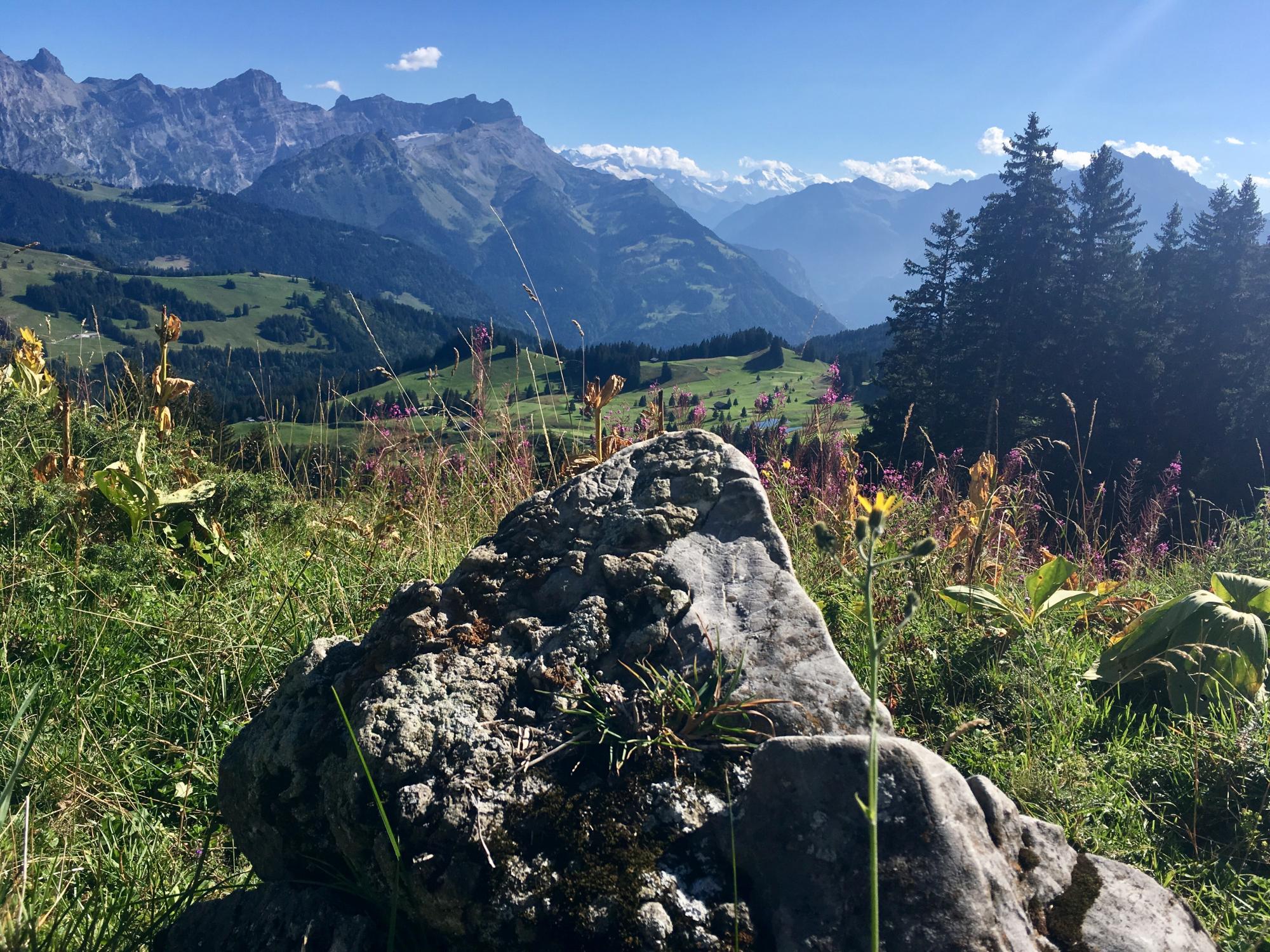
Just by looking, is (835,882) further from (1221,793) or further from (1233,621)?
(1233,621)

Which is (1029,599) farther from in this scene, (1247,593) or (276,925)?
(276,925)

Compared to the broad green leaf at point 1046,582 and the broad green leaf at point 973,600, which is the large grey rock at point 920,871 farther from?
the broad green leaf at point 1046,582

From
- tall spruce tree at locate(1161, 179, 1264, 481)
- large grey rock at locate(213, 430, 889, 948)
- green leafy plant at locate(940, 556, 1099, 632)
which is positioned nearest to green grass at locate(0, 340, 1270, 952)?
green leafy plant at locate(940, 556, 1099, 632)

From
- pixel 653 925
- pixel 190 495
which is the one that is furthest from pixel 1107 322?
pixel 653 925

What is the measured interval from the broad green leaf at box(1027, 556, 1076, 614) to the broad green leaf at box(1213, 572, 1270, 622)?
67cm

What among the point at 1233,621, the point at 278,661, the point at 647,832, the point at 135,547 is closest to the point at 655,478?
the point at 647,832

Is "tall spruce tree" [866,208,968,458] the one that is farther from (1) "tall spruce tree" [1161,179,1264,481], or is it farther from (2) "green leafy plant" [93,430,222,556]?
(2) "green leafy plant" [93,430,222,556]

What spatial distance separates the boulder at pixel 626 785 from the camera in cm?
169

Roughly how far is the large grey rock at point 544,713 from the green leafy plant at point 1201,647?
5.88 feet

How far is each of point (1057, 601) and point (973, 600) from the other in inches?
16.1

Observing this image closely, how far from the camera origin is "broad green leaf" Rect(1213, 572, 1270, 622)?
326cm

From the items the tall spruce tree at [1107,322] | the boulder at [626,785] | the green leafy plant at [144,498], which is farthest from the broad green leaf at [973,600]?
the tall spruce tree at [1107,322]

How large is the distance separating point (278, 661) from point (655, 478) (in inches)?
85.1

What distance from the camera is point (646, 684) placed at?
2180 mm
